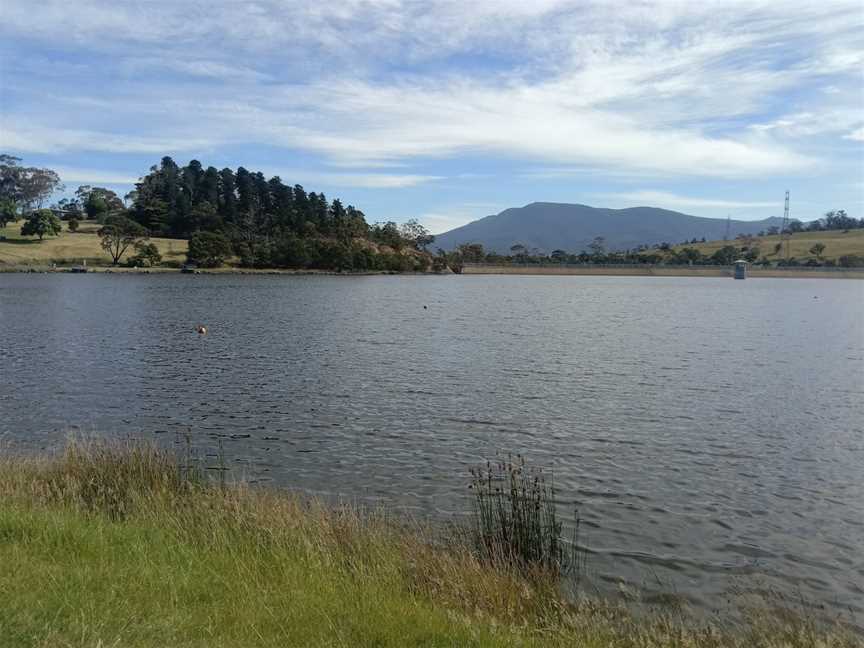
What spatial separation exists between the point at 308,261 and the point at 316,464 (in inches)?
7126

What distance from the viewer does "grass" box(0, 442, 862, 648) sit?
288 inches

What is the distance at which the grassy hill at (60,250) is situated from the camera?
549 feet

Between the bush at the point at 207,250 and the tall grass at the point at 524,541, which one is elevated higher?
the bush at the point at 207,250

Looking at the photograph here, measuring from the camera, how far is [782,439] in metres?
22.7

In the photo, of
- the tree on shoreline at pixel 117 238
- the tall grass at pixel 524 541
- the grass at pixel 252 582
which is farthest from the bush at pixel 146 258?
the tall grass at pixel 524 541

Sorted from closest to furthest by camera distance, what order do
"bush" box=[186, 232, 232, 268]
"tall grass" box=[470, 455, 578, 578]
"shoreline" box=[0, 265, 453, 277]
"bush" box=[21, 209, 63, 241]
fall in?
"tall grass" box=[470, 455, 578, 578] < "shoreline" box=[0, 265, 453, 277] < "bush" box=[186, 232, 232, 268] < "bush" box=[21, 209, 63, 241]

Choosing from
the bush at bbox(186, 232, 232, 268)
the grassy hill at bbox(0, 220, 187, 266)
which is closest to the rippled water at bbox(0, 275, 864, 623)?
the bush at bbox(186, 232, 232, 268)

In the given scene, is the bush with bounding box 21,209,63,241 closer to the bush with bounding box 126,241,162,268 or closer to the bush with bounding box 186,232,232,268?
the bush with bounding box 126,241,162,268

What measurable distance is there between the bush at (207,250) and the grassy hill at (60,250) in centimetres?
626

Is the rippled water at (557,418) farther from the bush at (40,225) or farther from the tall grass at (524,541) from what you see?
the bush at (40,225)

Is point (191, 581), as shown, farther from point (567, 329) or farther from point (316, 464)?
point (567, 329)

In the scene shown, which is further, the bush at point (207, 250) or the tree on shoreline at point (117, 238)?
the bush at point (207, 250)

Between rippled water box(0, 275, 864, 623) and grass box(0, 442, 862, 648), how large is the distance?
8.62 ft

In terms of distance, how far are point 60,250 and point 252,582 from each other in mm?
195331
